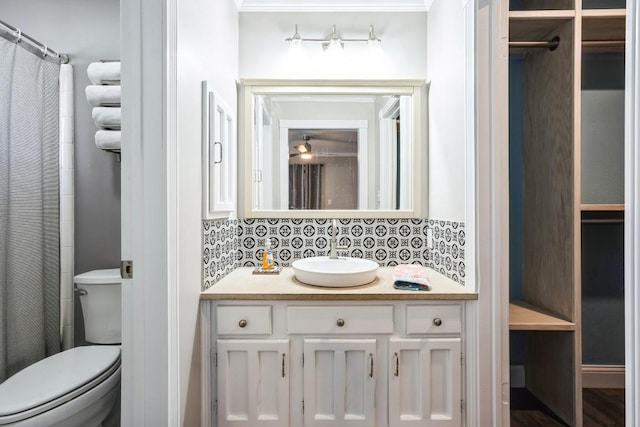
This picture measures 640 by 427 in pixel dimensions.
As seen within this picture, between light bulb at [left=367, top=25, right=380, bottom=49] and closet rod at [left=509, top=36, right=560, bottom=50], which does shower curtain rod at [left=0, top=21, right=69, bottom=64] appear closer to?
light bulb at [left=367, top=25, right=380, bottom=49]

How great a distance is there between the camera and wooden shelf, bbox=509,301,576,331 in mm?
1652

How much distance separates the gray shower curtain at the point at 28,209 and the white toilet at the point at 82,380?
238 millimetres

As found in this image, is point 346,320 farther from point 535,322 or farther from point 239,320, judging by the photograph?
point 535,322

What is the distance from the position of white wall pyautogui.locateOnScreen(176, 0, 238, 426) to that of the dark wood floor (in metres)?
1.68

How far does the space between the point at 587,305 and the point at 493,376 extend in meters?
1.10

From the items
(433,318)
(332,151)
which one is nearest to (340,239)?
(332,151)

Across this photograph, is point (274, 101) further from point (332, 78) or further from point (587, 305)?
point (587, 305)

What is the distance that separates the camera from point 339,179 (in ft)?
7.34

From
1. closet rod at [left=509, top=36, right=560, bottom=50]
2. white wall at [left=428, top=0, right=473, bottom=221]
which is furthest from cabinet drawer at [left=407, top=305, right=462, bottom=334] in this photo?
closet rod at [left=509, top=36, right=560, bottom=50]

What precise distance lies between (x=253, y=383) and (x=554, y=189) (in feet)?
6.00

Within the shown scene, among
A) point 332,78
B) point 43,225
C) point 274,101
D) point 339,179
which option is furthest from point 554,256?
point 43,225

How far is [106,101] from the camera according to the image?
1820mm

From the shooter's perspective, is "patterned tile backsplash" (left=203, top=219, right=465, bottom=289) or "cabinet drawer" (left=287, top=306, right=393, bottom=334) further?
"patterned tile backsplash" (left=203, top=219, right=465, bottom=289)

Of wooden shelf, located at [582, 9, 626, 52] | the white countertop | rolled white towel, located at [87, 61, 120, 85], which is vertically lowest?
the white countertop
